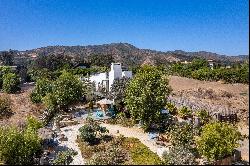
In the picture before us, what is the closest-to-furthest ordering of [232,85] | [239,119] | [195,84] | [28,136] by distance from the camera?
[28,136]
[239,119]
[232,85]
[195,84]

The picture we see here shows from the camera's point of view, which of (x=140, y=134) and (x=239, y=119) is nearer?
(x=140, y=134)

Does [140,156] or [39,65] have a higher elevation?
[39,65]

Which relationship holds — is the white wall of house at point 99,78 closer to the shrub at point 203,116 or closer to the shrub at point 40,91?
the shrub at point 40,91

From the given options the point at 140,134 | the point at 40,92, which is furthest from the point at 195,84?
the point at 140,134

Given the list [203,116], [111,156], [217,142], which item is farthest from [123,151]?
[203,116]

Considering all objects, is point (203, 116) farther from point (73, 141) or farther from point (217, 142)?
point (73, 141)

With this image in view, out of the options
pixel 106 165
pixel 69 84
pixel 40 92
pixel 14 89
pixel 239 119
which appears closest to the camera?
pixel 106 165

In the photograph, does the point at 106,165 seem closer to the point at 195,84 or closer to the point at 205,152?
the point at 205,152
